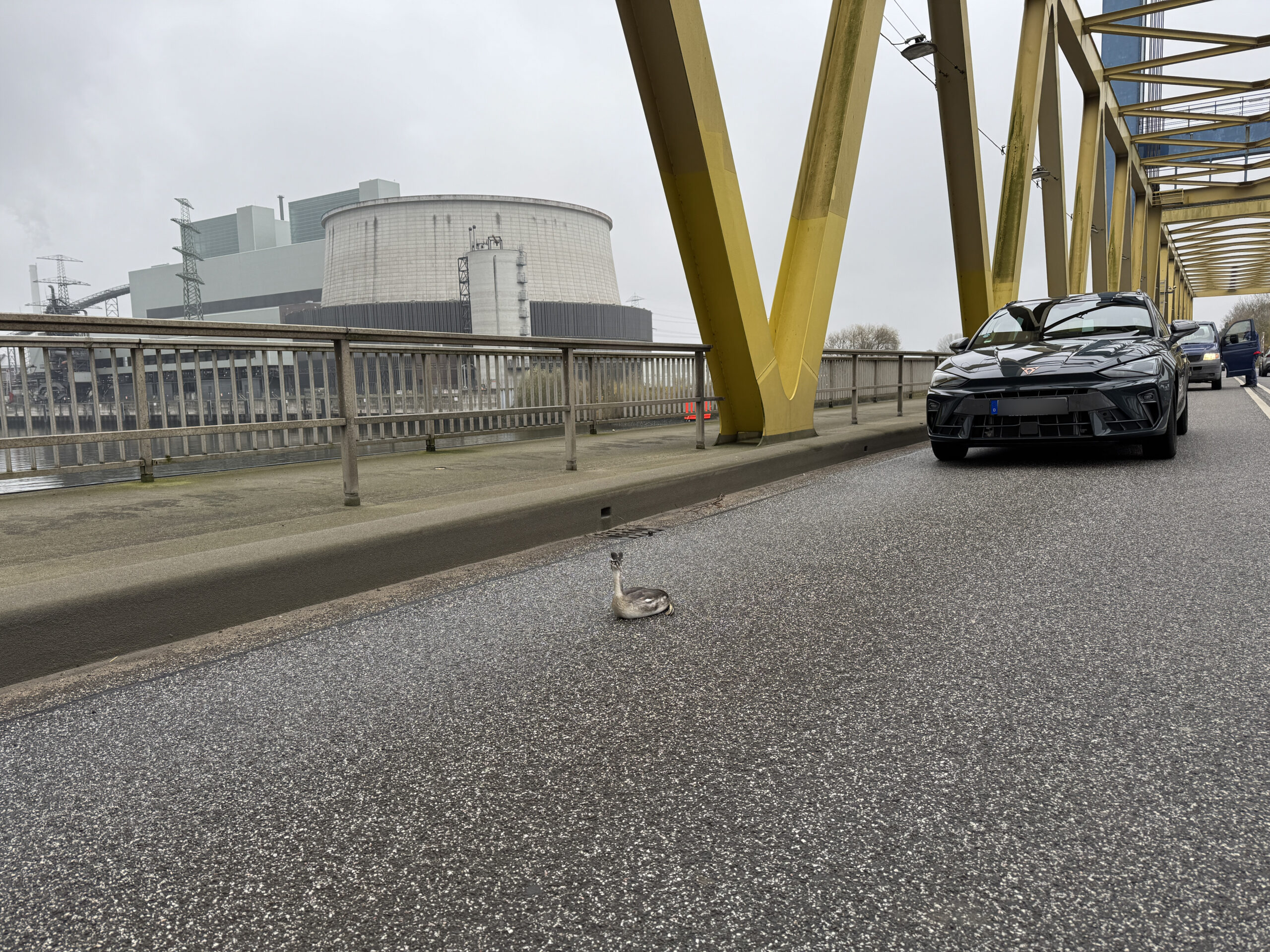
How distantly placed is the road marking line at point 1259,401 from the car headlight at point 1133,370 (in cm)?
626

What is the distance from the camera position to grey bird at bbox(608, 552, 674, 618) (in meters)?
3.39

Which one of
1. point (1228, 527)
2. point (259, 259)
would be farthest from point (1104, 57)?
point (259, 259)

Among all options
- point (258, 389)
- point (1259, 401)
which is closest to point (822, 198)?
point (258, 389)

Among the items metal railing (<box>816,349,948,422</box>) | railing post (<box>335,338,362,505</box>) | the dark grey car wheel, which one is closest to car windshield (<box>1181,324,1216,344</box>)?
metal railing (<box>816,349,948,422</box>)

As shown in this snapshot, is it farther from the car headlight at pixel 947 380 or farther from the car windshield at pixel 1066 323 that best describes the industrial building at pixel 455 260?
the car headlight at pixel 947 380

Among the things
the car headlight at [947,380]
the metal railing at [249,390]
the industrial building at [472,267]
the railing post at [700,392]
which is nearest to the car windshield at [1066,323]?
the car headlight at [947,380]

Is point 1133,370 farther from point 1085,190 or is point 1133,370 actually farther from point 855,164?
point 1085,190

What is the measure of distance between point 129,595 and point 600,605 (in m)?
1.81

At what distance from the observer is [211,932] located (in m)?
1.53

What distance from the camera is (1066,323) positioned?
8.18m

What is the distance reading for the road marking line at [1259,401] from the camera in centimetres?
1240

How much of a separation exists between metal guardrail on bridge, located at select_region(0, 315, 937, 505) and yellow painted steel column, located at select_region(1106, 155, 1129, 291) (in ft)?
115

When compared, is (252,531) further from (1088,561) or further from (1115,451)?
(1115,451)

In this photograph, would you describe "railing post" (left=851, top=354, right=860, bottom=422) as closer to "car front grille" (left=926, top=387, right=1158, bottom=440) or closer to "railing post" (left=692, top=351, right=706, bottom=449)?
"railing post" (left=692, top=351, right=706, bottom=449)
